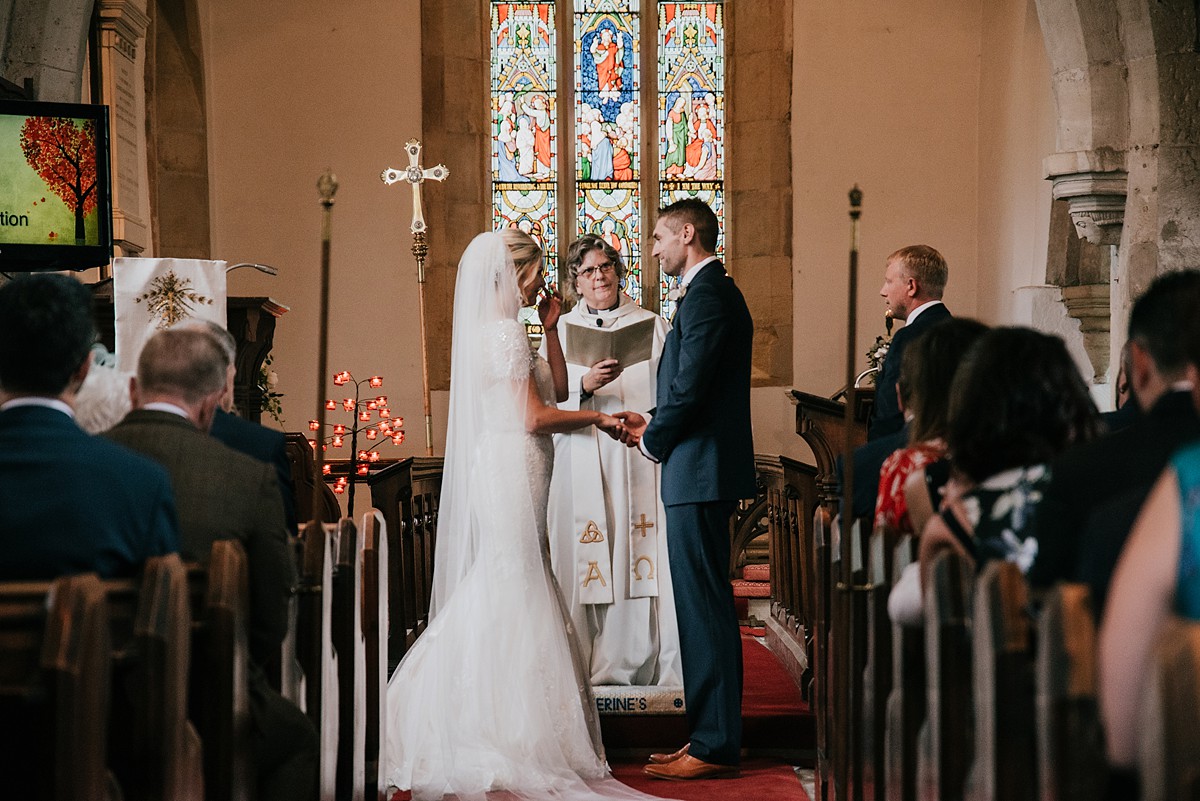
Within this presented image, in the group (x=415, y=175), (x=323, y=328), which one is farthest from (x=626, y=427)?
(x=415, y=175)

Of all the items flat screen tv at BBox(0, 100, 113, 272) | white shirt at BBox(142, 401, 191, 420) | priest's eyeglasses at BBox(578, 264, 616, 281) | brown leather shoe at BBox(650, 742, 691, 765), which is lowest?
brown leather shoe at BBox(650, 742, 691, 765)

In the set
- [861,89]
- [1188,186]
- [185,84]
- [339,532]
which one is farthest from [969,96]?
[339,532]

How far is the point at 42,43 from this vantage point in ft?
21.5

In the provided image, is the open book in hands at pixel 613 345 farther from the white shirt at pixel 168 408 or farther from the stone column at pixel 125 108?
the stone column at pixel 125 108

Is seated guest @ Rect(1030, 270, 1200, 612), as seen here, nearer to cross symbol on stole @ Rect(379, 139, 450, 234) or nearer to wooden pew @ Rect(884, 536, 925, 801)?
wooden pew @ Rect(884, 536, 925, 801)

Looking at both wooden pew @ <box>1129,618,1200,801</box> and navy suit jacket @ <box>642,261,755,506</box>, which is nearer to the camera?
wooden pew @ <box>1129,618,1200,801</box>

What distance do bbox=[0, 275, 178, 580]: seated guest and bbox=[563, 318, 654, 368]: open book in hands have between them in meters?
3.29

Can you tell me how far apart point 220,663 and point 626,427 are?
109 inches

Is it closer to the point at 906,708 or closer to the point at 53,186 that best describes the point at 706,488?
the point at 906,708

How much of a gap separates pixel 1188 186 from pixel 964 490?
12.8 ft

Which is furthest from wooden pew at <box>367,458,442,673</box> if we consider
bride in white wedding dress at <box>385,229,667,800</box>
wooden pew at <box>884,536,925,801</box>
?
wooden pew at <box>884,536,925,801</box>

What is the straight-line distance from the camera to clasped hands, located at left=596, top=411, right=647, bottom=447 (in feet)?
16.4

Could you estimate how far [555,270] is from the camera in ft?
35.4

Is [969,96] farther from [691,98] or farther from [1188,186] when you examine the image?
[1188,186]
